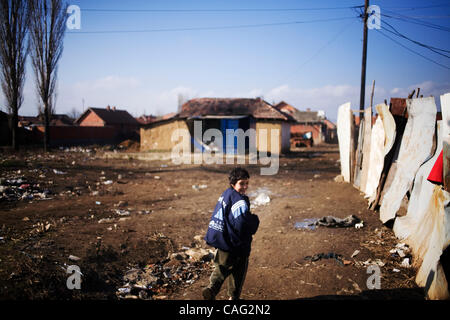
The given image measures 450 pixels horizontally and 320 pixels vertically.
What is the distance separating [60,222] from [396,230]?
5664 millimetres

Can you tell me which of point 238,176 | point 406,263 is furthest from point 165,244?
point 406,263

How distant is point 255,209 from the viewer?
6.18 meters

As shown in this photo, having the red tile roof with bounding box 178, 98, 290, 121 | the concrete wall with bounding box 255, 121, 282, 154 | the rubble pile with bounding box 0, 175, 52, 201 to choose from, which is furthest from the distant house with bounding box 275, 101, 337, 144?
the rubble pile with bounding box 0, 175, 52, 201

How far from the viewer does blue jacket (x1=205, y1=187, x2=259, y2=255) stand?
Result: 2344 millimetres

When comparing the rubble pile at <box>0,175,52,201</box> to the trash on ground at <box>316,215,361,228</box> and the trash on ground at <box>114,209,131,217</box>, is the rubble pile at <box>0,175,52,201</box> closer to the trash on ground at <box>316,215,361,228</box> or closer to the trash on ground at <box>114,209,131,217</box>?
the trash on ground at <box>114,209,131,217</box>

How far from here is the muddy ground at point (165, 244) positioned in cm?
286

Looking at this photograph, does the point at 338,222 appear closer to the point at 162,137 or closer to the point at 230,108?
the point at 230,108

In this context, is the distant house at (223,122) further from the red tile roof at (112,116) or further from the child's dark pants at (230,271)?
the red tile roof at (112,116)

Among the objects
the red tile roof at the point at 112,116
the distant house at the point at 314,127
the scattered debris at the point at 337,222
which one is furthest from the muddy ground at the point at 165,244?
the red tile roof at the point at 112,116

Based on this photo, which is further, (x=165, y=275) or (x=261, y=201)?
(x=261, y=201)

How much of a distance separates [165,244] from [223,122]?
1537 centimetres

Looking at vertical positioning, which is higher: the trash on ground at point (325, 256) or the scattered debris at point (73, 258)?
the scattered debris at point (73, 258)

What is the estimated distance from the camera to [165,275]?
336 cm

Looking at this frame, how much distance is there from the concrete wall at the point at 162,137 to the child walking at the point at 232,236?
15.5 m
